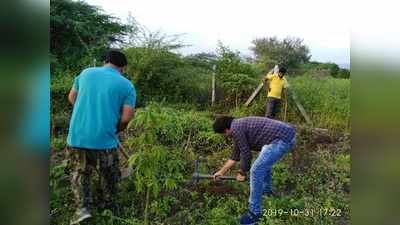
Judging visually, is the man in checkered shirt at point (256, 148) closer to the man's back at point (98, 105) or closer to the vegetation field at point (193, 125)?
the vegetation field at point (193, 125)

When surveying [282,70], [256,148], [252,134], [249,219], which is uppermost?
[282,70]

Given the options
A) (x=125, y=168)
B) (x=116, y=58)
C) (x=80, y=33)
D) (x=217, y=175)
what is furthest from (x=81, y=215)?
(x=80, y=33)

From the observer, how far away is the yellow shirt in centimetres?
495

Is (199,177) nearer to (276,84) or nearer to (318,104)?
(276,84)

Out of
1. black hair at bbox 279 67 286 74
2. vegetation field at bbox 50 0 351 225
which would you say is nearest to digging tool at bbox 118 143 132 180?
vegetation field at bbox 50 0 351 225

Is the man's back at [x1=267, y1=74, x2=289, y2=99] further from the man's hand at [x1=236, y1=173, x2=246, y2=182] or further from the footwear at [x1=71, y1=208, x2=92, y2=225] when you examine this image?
the footwear at [x1=71, y1=208, x2=92, y2=225]

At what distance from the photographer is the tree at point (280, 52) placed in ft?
16.0

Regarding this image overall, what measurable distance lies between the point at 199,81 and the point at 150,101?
1.41 ft

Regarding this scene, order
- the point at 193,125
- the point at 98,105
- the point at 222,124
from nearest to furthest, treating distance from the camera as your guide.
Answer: the point at 98,105
the point at 222,124
the point at 193,125

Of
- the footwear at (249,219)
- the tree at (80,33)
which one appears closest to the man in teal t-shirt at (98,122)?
the tree at (80,33)

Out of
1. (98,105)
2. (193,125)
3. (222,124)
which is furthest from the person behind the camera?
(193,125)

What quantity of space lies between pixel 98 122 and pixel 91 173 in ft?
1.35

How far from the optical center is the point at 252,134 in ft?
15.9

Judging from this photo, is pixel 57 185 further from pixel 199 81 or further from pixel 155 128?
pixel 199 81
